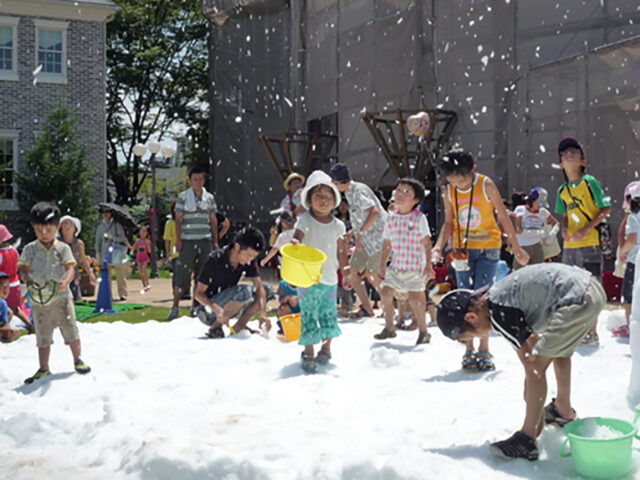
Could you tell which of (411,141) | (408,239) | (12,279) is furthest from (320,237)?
(411,141)

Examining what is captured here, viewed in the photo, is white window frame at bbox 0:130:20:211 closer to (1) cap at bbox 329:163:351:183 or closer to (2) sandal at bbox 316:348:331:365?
(1) cap at bbox 329:163:351:183

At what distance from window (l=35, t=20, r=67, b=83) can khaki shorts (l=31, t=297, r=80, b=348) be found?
64.7 ft

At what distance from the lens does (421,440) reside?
3.66 meters

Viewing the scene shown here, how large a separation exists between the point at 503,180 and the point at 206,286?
9.10 m

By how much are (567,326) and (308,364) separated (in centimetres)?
252

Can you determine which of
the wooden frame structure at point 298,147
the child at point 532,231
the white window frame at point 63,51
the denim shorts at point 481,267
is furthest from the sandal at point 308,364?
the white window frame at point 63,51

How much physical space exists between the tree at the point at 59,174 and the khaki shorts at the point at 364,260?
15888mm

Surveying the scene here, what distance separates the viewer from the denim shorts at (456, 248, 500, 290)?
559cm

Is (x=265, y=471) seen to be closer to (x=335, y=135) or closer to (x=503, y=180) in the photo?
(x=503, y=180)

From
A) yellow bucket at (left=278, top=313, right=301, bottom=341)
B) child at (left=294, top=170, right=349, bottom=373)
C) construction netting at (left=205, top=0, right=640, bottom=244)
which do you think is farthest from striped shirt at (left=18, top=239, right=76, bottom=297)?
construction netting at (left=205, top=0, right=640, bottom=244)

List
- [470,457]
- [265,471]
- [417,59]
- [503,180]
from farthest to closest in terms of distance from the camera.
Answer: [417,59]
[503,180]
[470,457]
[265,471]

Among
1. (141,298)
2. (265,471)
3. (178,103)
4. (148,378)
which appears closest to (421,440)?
(265,471)

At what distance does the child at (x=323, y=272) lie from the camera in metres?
5.61

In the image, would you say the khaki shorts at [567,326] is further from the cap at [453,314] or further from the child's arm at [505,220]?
the child's arm at [505,220]
